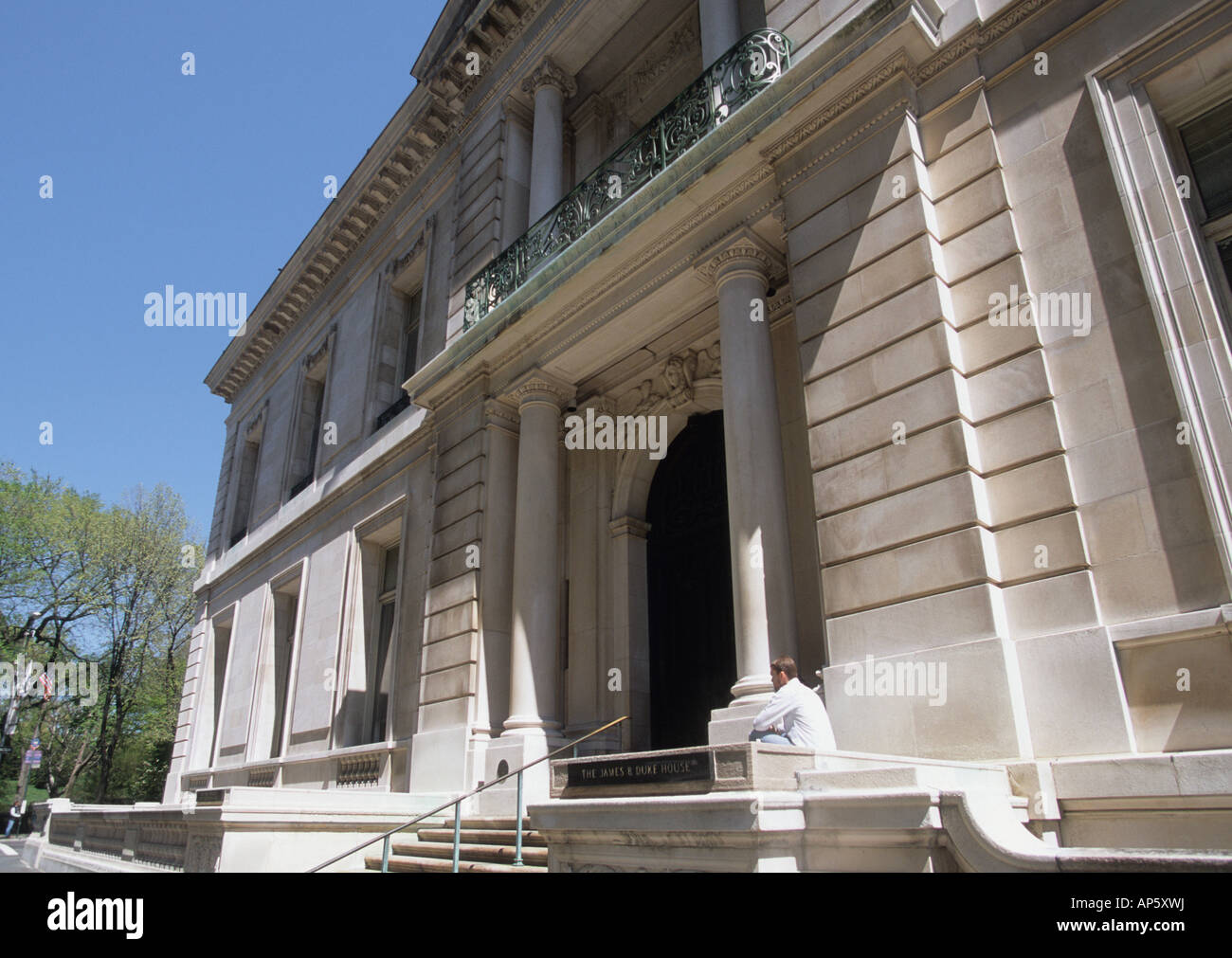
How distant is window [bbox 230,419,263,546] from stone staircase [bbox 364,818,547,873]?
61.1 feet

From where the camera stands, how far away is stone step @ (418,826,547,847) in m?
9.12

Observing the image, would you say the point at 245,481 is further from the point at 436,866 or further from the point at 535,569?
the point at 436,866

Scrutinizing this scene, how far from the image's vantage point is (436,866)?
9547mm

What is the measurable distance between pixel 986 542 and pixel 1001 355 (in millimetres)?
1859

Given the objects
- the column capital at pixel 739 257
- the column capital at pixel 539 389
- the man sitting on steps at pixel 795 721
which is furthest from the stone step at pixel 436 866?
the column capital at pixel 739 257

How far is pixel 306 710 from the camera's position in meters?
18.5

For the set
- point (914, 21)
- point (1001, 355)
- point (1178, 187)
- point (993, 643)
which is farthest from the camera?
point (914, 21)

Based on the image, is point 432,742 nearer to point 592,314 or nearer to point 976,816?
point 592,314

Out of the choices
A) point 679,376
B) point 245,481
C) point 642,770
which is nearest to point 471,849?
point 642,770

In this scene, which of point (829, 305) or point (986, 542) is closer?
point (986, 542)

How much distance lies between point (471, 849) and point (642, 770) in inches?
182

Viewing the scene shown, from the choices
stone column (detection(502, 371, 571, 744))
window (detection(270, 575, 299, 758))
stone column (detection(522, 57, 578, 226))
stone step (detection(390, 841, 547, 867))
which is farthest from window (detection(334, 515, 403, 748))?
stone column (detection(522, 57, 578, 226))

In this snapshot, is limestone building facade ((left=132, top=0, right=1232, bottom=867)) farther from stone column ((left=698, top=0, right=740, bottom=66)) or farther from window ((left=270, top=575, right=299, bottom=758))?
window ((left=270, top=575, right=299, bottom=758))

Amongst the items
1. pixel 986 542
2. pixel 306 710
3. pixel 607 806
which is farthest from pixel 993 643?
pixel 306 710
